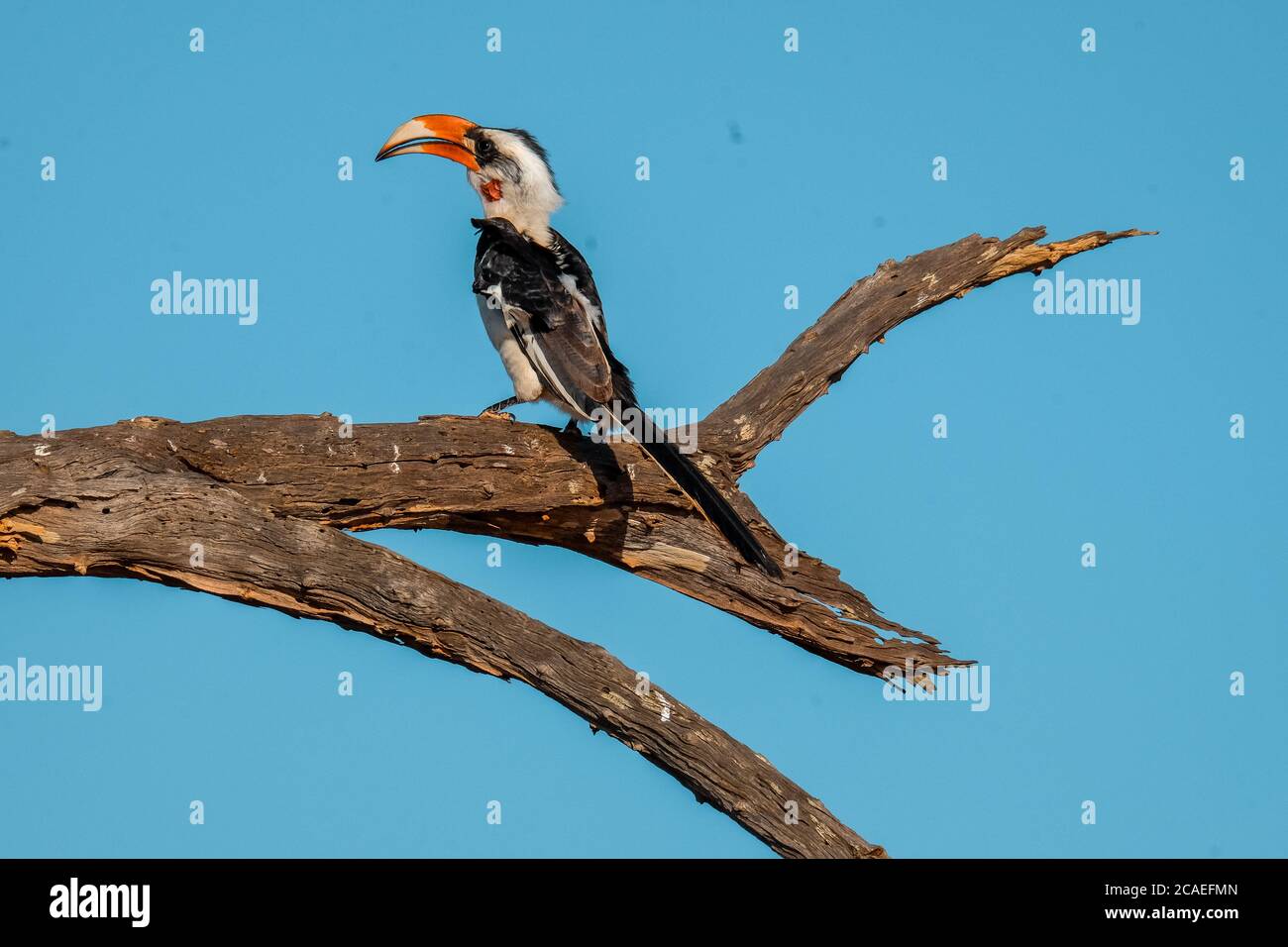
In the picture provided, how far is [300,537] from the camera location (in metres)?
4.21

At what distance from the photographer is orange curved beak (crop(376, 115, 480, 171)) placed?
21.2 feet

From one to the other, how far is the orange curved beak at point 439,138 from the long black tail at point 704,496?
7.30 feet

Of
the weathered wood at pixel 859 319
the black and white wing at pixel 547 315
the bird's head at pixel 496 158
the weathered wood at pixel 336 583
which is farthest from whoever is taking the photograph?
the bird's head at pixel 496 158

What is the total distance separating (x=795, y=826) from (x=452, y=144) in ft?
13.1

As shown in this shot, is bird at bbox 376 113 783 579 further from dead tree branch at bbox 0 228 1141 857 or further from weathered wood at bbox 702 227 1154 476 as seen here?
weathered wood at bbox 702 227 1154 476

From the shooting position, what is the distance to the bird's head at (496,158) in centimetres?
645

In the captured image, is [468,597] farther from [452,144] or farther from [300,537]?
[452,144]

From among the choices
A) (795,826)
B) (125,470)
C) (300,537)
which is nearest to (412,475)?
(300,537)

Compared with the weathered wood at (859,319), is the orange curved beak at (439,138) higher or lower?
higher

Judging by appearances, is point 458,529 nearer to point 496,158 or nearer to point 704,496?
point 704,496

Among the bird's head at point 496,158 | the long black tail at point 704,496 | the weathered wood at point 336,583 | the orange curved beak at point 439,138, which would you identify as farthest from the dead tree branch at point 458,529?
the orange curved beak at point 439,138

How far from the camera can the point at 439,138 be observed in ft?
21.4

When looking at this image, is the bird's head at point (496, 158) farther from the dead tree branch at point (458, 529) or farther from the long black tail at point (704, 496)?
the long black tail at point (704, 496)

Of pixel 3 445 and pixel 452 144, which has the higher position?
pixel 452 144
